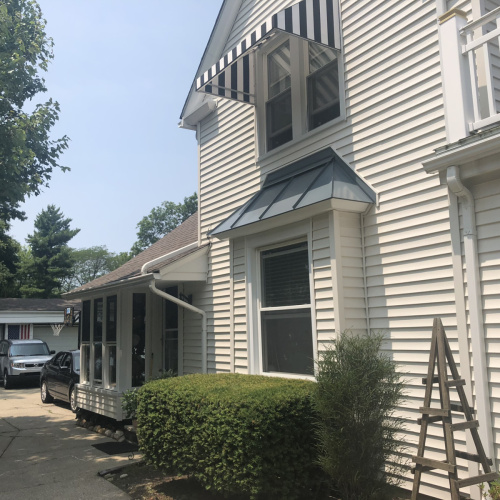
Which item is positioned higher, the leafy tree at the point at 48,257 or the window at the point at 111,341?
the leafy tree at the point at 48,257

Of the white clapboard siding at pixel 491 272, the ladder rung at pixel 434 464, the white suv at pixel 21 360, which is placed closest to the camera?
the ladder rung at pixel 434 464

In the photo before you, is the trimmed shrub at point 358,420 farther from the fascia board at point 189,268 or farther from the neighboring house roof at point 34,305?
the neighboring house roof at point 34,305

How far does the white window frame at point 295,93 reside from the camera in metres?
6.39

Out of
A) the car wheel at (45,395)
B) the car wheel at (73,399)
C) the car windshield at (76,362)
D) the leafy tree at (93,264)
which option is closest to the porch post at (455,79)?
the car wheel at (73,399)

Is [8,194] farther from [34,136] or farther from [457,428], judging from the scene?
[457,428]

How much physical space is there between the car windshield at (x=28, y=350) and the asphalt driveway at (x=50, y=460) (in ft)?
25.7

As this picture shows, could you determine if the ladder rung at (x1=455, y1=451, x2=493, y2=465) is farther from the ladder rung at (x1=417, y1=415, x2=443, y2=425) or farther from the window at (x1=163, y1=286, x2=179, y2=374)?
the window at (x1=163, y1=286, x2=179, y2=374)

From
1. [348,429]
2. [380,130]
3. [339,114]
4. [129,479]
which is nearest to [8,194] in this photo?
[129,479]

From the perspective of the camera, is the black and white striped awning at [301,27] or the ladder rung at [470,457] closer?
the ladder rung at [470,457]

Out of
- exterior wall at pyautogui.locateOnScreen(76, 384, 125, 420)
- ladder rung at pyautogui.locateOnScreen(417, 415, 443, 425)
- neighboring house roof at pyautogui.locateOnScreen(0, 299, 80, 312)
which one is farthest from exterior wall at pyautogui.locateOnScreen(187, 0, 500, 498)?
neighboring house roof at pyautogui.locateOnScreen(0, 299, 80, 312)

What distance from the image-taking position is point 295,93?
7.08m

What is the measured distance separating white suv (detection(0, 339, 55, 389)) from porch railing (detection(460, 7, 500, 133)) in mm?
18708

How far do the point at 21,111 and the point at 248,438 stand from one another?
28.9ft

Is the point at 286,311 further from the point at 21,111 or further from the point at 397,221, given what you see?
the point at 21,111
